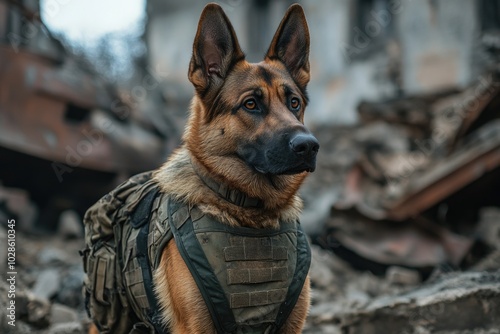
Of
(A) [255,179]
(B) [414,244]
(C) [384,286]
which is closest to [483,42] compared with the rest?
(B) [414,244]

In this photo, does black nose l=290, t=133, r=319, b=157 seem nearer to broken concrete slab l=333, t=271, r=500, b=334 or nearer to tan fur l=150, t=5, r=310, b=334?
tan fur l=150, t=5, r=310, b=334

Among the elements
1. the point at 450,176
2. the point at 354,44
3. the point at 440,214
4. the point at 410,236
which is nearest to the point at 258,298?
the point at 410,236

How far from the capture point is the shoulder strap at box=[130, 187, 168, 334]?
8.73ft

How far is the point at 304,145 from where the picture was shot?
2.41 m

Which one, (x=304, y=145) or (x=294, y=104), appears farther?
(x=294, y=104)

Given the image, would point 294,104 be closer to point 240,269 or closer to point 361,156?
point 240,269

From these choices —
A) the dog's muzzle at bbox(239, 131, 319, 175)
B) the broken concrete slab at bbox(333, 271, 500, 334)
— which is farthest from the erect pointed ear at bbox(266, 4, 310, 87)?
the broken concrete slab at bbox(333, 271, 500, 334)

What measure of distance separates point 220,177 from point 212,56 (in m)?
0.62

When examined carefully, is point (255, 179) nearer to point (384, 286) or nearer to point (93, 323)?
point (93, 323)

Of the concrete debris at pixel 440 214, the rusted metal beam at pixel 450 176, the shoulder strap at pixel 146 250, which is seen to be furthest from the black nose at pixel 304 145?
the rusted metal beam at pixel 450 176

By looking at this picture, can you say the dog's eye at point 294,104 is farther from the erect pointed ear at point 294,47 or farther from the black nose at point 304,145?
the black nose at point 304,145

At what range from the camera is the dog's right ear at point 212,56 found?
2.78m

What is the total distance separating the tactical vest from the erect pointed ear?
81cm

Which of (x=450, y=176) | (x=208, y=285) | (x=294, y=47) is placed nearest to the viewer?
(x=208, y=285)
